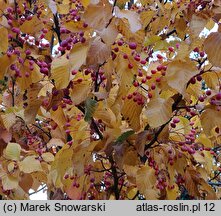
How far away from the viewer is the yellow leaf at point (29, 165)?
1.74 meters

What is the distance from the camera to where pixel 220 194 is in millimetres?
2553

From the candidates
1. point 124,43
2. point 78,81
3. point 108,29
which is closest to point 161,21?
point 124,43

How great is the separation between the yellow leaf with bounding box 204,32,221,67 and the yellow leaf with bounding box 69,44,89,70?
378 millimetres

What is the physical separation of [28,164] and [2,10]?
2.17 feet

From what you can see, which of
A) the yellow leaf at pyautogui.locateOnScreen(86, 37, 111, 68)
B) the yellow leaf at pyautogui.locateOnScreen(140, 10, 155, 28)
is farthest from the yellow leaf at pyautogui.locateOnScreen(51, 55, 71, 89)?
the yellow leaf at pyautogui.locateOnScreen(140, 10, 155, 28)

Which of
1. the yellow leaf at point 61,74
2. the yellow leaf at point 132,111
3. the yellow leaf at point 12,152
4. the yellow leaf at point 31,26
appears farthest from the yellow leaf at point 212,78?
the yellow leaf at point 12,152

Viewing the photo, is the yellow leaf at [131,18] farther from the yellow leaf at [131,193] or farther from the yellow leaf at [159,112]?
the yellow leaf at [131,193]

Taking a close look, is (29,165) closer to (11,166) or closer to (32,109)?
(11,166)

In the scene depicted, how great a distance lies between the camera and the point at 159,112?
1.35 meters

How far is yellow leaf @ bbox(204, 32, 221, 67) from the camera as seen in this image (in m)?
1.28

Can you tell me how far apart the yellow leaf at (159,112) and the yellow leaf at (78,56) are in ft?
0.91

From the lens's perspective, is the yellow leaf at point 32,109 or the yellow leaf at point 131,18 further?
the yellow leaf at point 32,109

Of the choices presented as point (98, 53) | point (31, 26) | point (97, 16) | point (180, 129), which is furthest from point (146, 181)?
point (31, 26)

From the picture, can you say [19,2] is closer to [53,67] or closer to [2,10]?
[2,10]
